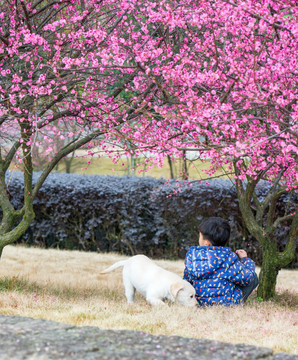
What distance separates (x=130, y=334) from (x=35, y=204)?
292 inches

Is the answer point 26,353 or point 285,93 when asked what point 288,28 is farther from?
point 26,353

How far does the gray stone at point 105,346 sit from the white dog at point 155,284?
1.17m

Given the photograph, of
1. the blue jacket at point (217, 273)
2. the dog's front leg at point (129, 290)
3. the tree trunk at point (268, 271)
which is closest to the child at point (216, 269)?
the blue jacket at point (217, 273)

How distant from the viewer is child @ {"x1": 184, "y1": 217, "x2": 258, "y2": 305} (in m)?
4.81

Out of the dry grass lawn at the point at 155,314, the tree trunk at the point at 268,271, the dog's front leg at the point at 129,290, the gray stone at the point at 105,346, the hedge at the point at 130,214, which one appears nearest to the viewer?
Answer: the gray stone at the point at 105,346

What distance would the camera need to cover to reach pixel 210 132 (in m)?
4.74

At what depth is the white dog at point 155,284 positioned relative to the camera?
465cm

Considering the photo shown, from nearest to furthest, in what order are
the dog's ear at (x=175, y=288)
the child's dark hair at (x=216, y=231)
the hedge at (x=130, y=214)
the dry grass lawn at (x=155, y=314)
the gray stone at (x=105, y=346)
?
the gray stone at (x=105, y=346) < the dry grass lawn at (x=155, y=314) < the dog's ear at (x=175, y=288) < the child's dark hair at (x=216, y=231) < the hedge at (x=130, y=214)

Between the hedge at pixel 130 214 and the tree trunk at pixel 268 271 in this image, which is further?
the hedge at pixel 130 214

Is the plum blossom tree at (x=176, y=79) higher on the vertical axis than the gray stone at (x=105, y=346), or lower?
higher

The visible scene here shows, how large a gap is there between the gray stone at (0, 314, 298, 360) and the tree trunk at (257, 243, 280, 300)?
2.82 metres

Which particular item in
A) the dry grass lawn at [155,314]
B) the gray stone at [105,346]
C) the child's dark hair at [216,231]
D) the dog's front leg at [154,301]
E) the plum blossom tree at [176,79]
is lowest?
the dry grass lawn at [155,314]

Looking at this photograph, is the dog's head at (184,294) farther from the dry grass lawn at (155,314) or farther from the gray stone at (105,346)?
the gray stone at (105,346)

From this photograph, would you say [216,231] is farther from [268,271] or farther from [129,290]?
[268,271]
